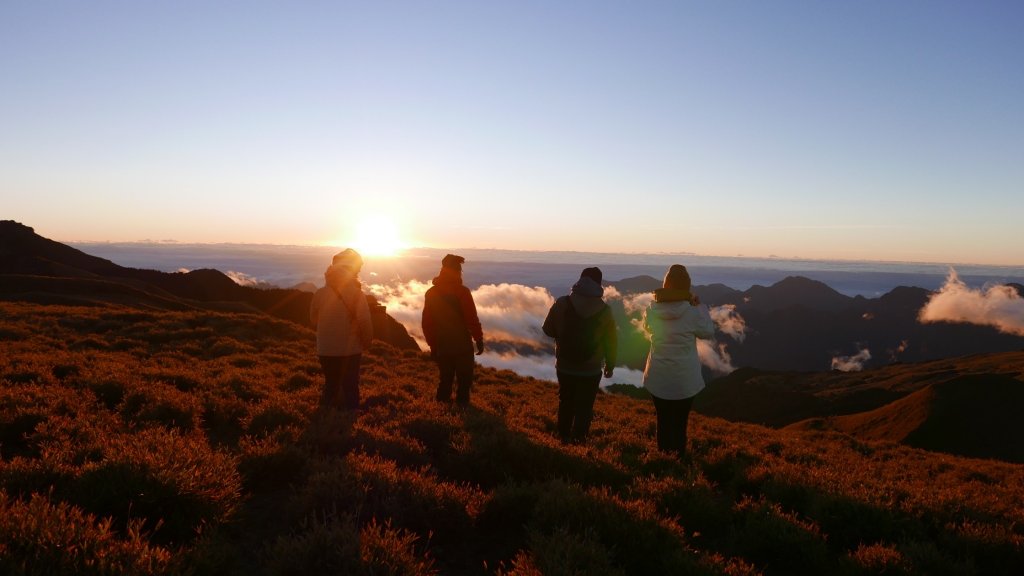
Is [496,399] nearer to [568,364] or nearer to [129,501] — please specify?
[568,364]

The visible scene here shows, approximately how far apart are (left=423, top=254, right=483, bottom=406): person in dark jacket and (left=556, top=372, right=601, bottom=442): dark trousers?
213 centimetres

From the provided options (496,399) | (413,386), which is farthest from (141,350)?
(496,399)

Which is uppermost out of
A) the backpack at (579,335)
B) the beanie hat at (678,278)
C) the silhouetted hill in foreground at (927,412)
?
the beanie hat at (678,278)

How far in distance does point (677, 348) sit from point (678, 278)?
1034 mm

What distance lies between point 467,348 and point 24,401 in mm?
6580

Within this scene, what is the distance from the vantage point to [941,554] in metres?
4.84

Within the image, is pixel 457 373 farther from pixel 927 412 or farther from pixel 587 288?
pixel 927 412

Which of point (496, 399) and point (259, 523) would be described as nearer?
point (259, 523)

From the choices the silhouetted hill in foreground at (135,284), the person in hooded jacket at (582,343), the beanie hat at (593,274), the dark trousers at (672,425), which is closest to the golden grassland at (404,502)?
the dark trousers at (672,425)

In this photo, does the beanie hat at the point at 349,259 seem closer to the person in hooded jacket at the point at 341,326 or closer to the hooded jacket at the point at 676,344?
the person in hooded jacket at the point at 341,326

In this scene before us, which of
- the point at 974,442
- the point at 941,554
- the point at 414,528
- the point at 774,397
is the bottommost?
the point at 774,397

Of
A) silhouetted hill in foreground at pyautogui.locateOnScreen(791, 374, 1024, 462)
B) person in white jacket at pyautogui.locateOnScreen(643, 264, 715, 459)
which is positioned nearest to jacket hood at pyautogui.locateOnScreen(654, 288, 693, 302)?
person in white jacket at pyautogui.locateOnScreen(643, 264, 715, 459)

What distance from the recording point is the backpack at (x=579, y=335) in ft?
27.9

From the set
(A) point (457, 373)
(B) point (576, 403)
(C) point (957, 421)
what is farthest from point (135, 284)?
(C) point (957, 421)
